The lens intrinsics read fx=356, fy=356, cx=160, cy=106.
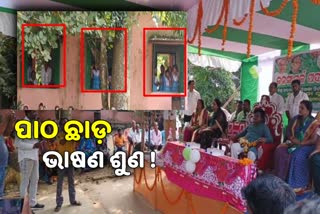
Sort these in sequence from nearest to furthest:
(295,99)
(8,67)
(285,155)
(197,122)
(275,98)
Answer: (285,155) < (8,67) < (197,122) < (295,99) < (275,98)

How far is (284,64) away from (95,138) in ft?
10.6

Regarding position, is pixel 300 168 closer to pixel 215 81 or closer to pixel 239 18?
pixel 239 18

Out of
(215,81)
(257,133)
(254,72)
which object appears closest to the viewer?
(257,133)

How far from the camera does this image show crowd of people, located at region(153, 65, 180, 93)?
386cm

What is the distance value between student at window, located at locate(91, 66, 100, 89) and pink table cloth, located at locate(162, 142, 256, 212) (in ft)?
3.90

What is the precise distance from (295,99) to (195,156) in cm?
210

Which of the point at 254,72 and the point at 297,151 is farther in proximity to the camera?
the point at 254,72

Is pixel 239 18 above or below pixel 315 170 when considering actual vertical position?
above

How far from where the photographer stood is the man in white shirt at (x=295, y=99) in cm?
409

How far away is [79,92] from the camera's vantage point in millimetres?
3889

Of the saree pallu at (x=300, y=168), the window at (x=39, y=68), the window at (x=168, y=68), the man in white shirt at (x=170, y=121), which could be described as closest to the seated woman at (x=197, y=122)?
the man in white shirt at (x=170, y=121)

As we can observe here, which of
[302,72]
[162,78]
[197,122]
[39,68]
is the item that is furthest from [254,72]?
[39,68]

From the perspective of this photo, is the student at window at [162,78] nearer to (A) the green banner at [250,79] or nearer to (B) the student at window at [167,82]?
(B) the student at window at [167,82]

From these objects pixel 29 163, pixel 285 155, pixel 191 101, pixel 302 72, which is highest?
pixel 302 72
